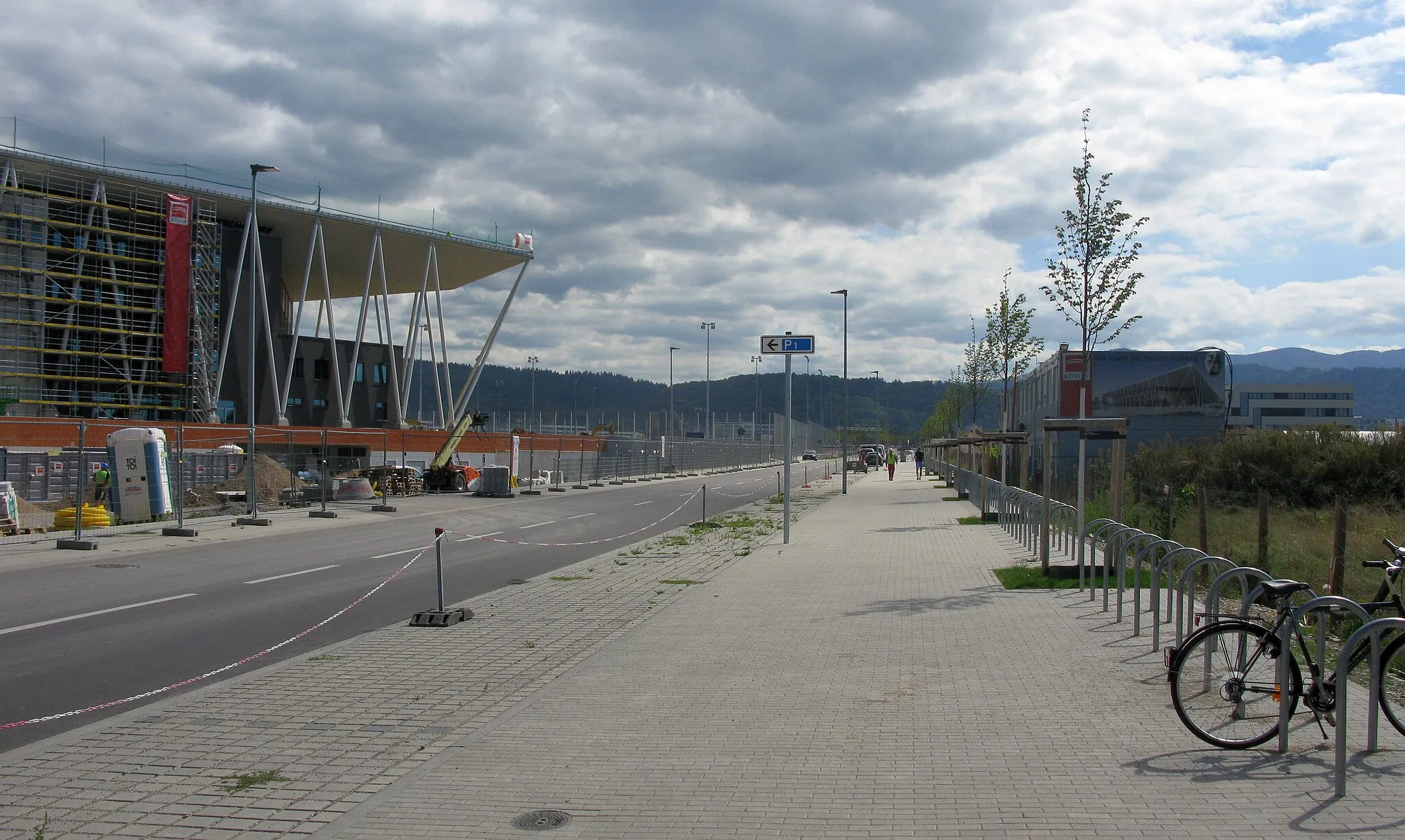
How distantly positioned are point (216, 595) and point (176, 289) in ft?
176

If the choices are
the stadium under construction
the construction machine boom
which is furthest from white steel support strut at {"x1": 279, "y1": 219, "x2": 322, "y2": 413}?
the construction machine boom

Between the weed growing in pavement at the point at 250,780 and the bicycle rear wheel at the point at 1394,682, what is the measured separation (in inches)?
228

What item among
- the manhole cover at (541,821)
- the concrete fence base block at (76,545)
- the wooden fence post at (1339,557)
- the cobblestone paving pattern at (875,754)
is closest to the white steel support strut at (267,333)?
the concrete fence base block at (76,545)

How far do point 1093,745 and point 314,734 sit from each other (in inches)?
178

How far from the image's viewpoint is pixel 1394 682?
6781 mm

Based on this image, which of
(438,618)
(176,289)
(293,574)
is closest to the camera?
(438,618)

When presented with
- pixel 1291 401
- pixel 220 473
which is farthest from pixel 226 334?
pixel 1291 401

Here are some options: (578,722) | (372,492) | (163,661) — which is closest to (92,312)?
(372,492)

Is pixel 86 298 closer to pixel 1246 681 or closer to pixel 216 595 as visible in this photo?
pixel 216 595

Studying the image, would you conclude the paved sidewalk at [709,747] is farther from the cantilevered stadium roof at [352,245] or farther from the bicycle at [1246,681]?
the cantilevered stadium roof at [352,245]

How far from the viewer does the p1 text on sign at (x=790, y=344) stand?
1761 cm

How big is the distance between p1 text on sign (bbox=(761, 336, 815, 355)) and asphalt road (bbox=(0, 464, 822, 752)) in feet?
15.6

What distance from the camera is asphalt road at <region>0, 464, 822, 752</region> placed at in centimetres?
815

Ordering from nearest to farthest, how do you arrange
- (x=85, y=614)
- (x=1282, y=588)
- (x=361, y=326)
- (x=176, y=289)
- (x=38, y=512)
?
(x=1282, y=588)
(x=85, y=614)
(x=38, y=512)
(x=176, y=289)
(x=361, y=326)
